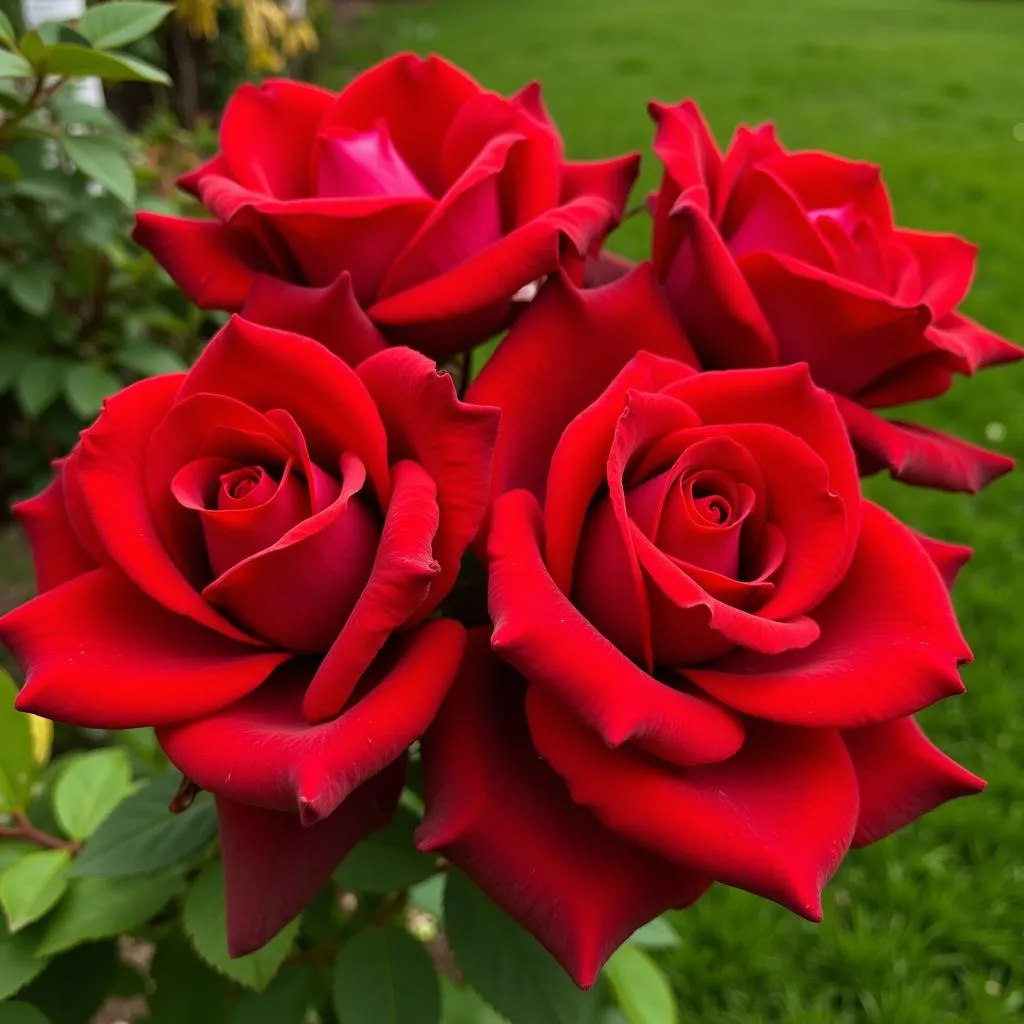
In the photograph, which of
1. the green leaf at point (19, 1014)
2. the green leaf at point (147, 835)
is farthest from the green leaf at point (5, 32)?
the green leaf at point (19, 1014)

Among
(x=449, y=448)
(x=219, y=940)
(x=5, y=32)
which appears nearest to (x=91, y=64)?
(x=5, y=32)

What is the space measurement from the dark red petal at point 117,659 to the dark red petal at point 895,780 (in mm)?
252

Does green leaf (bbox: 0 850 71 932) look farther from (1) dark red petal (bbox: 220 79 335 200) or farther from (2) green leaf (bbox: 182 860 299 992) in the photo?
(1) dark red petal (bbox: 220 79 335 200)

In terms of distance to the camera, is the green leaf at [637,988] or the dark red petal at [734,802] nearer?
the dark red petal at [734,802]

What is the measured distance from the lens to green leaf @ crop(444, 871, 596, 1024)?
22.1 inches

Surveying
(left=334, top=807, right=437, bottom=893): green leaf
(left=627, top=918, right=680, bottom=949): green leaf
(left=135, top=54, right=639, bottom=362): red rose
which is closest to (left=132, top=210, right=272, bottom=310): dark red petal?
(left=135, top=54, right=639, bottom=362): red rose

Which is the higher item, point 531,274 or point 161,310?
point 531,274

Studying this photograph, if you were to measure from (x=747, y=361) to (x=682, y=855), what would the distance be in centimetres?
24

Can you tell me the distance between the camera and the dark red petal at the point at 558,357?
440mm

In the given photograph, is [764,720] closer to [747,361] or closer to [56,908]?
[747,361]

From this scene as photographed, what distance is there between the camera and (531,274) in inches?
17.6

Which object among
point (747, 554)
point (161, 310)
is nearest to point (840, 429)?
point (747, 554)

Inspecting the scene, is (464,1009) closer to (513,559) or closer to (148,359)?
(513,559)

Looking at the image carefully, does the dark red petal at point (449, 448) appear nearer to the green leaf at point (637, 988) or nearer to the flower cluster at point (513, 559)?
the flower cluster at point (513, 559)
